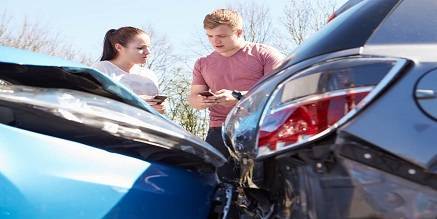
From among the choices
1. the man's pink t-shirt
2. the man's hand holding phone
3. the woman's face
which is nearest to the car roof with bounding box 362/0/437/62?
the man's hand holding phone

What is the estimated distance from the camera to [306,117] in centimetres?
131

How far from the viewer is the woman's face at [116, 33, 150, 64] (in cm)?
368

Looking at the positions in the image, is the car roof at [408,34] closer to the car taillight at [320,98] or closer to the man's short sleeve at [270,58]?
the car taillight at [320,98]

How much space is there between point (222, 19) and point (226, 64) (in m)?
0.28

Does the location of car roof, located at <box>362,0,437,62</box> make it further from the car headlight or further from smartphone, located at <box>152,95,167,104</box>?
smartphone, located at <box>152,95,167,104</box>

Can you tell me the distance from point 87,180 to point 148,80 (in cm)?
207

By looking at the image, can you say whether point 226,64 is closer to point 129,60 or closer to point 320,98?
point 129,60

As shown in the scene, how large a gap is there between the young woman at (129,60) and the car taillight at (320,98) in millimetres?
2126

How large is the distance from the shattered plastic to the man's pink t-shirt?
4.68 ft

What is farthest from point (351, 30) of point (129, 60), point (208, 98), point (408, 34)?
point (129, 60)

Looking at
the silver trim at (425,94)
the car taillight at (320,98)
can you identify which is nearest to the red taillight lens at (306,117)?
the car taillight at (320,98)

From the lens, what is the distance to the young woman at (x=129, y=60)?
3.57 metres

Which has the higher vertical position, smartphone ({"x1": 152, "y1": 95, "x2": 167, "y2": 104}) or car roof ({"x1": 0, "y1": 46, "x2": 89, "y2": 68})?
smartphone ({"x1": 152, "y1": 95, "x2": 167, "y2": 104})

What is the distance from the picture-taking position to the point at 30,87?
1.87 m
